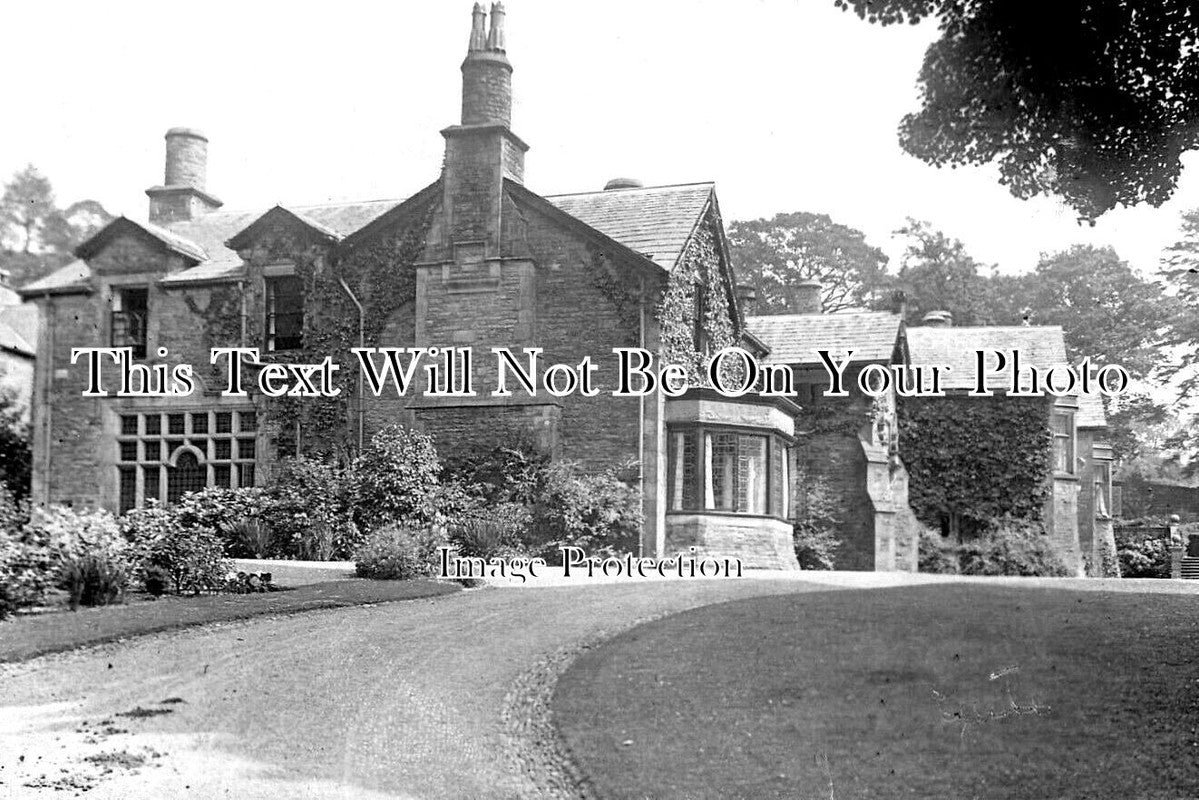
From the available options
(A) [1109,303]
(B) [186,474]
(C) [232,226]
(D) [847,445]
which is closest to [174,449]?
(B) [186,474]

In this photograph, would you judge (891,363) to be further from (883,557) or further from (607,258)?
(607,258)

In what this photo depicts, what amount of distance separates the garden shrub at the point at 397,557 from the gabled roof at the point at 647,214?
7159 mm

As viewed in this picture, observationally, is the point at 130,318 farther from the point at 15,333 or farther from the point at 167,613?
the point at 167,613

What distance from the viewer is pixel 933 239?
11750mm

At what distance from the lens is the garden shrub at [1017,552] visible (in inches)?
776

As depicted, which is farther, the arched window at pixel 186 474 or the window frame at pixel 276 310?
the arched window at pixel 186 474

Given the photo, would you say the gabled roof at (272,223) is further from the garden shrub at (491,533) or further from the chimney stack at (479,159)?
the garden shrub at (491,533)

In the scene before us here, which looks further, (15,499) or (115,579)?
(15,499)

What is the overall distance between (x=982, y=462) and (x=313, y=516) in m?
11.0

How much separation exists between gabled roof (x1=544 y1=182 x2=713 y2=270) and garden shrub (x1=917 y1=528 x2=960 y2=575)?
8.16m

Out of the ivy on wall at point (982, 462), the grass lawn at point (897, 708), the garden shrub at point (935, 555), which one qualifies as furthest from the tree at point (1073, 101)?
the garden shrub at point (935, 555)

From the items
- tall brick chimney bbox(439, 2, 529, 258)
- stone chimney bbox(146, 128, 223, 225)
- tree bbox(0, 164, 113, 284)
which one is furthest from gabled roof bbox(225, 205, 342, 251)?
tree bbox(0, 164, 113, 284)

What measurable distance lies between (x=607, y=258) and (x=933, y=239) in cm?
1023

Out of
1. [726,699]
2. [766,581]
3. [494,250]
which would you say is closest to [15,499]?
[494,250]
